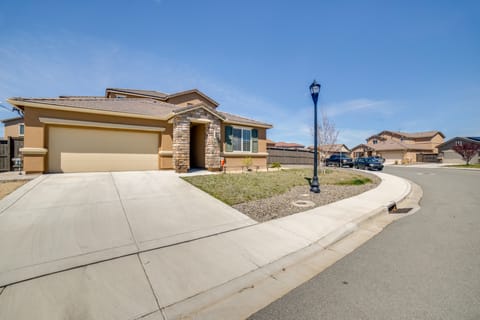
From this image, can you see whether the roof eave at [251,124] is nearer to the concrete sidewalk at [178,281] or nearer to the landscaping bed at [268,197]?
the landscaping bed at [268,197]

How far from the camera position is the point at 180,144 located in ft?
35.1

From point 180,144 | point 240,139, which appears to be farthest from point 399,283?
point 240,139

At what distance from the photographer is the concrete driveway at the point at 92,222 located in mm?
2967

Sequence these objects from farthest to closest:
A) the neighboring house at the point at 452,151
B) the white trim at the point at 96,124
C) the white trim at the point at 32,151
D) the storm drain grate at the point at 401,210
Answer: the neighboring house at the point at 452,151 → the white trim at the point at 96,124 → the white trim at the point at 32,151 → the storm drain grate at the point at 401,210

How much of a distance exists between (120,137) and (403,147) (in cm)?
4556

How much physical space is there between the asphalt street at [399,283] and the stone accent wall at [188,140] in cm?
913

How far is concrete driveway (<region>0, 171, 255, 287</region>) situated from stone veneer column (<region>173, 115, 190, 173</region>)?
11.4ft

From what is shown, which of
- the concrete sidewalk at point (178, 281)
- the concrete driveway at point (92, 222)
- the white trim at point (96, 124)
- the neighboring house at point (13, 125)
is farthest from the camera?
the neighboring house at point (13, 125)

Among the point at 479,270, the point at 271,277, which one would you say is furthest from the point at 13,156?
the point at 479,270

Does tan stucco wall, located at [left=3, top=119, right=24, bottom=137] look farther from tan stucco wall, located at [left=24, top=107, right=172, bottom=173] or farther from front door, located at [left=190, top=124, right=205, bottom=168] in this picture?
front door, located at [left=190, top=124, right=205, bottom=168]

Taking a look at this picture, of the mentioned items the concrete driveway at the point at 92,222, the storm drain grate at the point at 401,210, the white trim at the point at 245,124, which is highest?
the white trim at the point at 245,124

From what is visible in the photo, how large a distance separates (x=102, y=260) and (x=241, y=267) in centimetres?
215

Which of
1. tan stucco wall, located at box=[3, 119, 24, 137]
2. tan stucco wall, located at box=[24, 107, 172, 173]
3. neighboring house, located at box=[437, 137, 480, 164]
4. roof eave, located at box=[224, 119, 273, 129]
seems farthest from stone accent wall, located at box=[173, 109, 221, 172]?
neighboring house, located at box=[437, 137, 480, 164]

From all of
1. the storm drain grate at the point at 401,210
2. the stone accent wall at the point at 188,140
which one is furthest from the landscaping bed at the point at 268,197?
the stone accent wall at the point at 188,140
